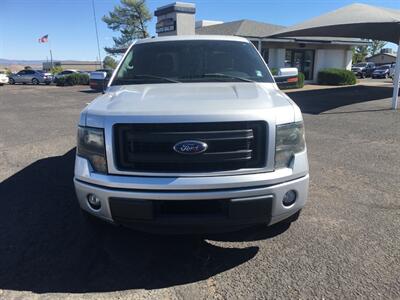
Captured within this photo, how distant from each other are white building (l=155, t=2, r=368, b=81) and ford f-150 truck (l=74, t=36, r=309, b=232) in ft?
70.0

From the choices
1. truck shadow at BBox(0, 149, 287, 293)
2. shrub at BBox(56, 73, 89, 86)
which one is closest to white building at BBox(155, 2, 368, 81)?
shrub at BBox(56, 73, 89, 86)

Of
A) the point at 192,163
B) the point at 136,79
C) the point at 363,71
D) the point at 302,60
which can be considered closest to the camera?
the point at 192,163

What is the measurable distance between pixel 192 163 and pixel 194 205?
12.5 inches

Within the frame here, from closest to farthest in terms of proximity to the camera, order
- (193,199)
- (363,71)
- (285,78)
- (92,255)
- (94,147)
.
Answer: (193,199), (94,147), (92,255), (285,78), (363,71)

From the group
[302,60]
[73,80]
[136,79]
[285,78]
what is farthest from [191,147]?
[73,80]

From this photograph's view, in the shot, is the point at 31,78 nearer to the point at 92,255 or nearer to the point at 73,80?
the point at 73,80

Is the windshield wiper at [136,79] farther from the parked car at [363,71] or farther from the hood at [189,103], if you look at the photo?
the parked car at [363,71]

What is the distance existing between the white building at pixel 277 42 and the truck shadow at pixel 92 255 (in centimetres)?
2077

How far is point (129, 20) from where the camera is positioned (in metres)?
52.4

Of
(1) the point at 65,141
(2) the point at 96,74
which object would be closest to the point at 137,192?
(2) the point at 96,74

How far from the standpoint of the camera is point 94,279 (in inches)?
117

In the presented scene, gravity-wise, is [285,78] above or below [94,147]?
above

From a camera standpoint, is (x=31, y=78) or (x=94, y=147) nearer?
(x=94, y=147)

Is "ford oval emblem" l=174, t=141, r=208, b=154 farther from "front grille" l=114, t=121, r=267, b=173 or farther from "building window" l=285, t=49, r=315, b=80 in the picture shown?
"building window" l=285, t=49, r=315, b=80
